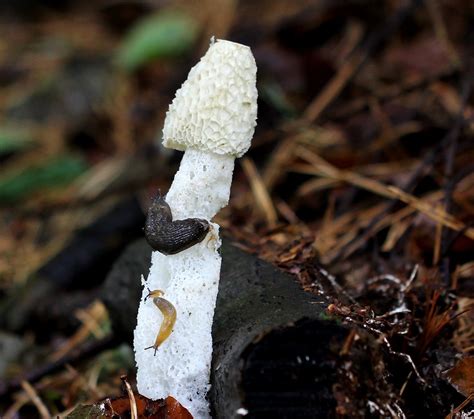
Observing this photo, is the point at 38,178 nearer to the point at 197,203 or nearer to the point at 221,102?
the point at 197,203

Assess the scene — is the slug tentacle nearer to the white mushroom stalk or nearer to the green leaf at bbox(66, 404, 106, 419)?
the white mushroom stalk

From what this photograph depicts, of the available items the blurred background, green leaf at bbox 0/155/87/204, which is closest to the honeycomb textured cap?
the blurred background

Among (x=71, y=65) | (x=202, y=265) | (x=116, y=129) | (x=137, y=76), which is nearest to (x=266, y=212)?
(x=202, y=265)

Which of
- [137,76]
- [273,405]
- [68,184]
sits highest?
[273,405]

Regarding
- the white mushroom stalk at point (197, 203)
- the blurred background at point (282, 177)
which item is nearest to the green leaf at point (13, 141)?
the blurred background at point (282, 177)

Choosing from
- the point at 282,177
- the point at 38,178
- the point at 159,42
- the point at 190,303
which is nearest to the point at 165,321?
the point at 190,303

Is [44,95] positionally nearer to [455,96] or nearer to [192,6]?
[192,6]

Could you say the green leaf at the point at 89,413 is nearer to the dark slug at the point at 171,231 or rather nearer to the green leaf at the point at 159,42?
the dark slug at the point at 171,231
